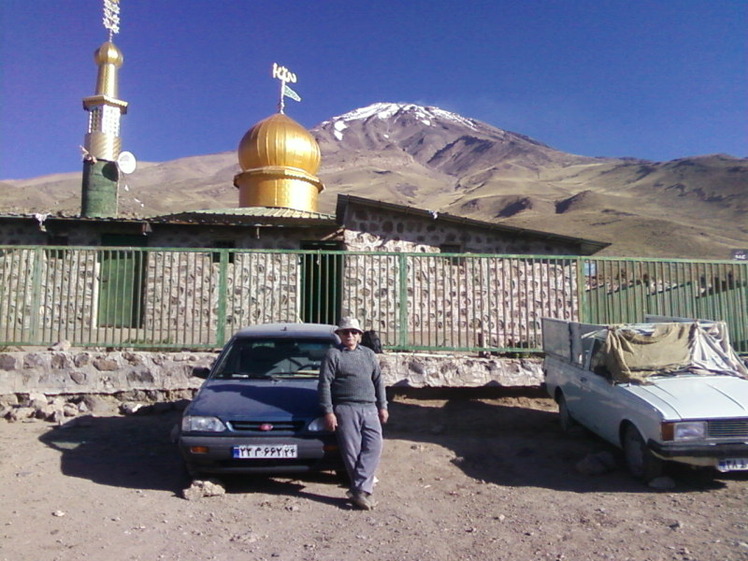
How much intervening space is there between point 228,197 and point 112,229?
79.1 metres

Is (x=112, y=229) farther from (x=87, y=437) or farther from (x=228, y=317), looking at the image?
(x=87, y=437)

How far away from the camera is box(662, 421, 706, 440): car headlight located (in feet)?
15.6

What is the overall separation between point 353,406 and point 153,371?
5013 millimetres

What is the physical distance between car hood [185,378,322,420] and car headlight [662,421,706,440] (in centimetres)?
300

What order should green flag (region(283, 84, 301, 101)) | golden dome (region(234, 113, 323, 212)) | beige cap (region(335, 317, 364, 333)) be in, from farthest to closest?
green flag (region(283, 84, 301, 101)) < golden dome (region(234, 113, 323, 212)) < beige cap (region(335, 317, 364, 333))

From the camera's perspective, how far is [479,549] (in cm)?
383

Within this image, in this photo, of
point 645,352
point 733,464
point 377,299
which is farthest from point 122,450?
point 733,464

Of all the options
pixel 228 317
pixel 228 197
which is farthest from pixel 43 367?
pixel 228 197

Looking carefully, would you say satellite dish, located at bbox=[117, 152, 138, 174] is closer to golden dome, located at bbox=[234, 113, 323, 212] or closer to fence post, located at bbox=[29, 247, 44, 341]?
golden dome, located at bbox=[234, 113, 323, 212]

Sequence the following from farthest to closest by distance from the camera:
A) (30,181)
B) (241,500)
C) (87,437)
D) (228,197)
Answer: (30,181) < (228,197) < (87,437) < (241,500)

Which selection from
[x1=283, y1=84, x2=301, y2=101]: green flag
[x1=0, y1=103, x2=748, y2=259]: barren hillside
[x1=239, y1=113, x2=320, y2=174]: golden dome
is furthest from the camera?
[x1=0, y1=103, x2=748, y2=259]: barren hillside

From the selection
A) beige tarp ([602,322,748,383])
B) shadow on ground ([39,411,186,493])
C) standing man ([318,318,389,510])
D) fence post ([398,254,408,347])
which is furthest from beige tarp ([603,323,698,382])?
shadow on ground ([39,411,186,493])

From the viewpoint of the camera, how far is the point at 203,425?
483 cm

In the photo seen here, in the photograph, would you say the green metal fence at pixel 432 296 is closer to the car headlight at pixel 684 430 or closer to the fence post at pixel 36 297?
the fence post at pixel 36 297
